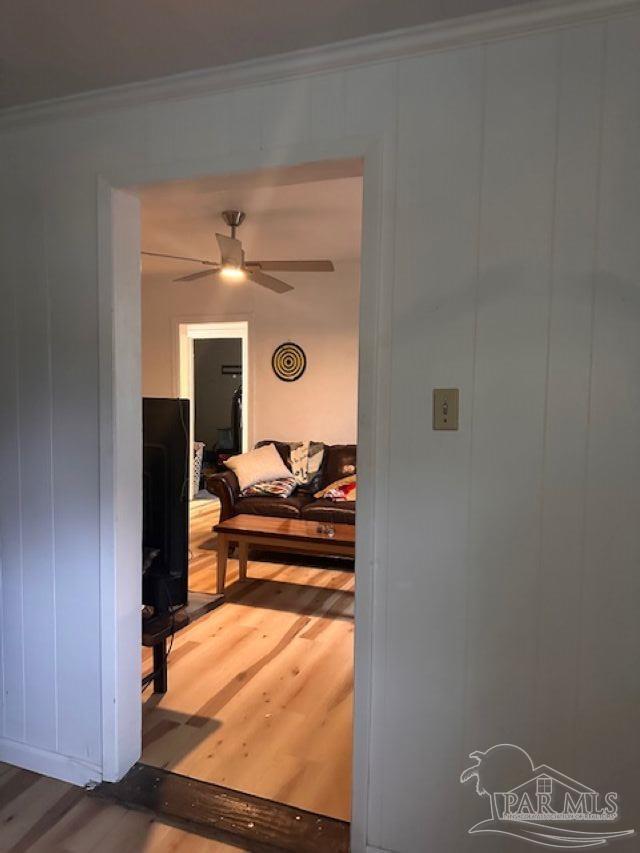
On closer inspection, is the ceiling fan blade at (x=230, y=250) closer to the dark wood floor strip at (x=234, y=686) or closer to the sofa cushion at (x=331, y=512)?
the sofa cushion at (x=331, y=512)

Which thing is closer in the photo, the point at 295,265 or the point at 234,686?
the point at 234,686

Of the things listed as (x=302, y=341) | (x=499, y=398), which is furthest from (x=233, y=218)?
(x=499, y=398)

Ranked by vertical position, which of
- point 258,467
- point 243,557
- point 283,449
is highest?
point 283,449

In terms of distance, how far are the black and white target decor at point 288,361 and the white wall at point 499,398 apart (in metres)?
3.69

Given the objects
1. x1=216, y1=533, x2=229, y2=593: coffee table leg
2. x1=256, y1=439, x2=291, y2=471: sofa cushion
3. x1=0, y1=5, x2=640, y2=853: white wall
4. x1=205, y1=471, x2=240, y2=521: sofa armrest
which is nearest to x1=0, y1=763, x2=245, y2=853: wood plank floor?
x1=0, y1=5, x2=640, y2=853: white wall

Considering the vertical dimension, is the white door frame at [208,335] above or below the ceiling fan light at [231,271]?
below

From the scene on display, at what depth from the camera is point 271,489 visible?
4652 mm

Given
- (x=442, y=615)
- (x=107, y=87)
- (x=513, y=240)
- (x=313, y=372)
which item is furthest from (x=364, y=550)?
(x=313, y=372)

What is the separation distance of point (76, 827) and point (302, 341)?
14.1 feet

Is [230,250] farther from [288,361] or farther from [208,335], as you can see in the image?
[208,335]

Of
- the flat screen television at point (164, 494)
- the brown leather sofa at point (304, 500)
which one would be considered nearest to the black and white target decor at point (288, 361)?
the brown leather sofa at point (304, 500)

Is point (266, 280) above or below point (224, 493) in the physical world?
above

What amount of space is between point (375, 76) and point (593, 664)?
5.63ft

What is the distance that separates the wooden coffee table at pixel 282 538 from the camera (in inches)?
143
